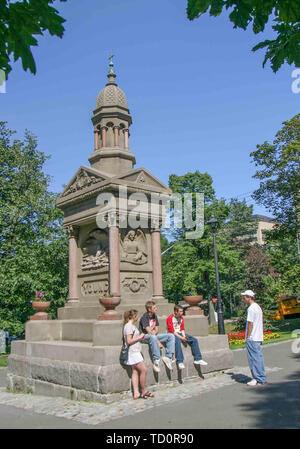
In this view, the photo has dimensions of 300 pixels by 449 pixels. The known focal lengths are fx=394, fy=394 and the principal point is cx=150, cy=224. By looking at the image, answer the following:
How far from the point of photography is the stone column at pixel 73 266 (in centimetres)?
1177

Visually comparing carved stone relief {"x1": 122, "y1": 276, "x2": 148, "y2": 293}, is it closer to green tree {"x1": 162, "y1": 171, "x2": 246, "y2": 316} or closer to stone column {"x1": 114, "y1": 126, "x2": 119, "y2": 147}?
stone column {"x1": 114, "y1": 126, "x2": 119, "y2": 147}

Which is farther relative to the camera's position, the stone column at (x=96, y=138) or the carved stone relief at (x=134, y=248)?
the stone column at (x=96, y=138)

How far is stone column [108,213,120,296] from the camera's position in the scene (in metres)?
10.5

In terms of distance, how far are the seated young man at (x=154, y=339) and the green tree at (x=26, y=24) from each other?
6118 mm

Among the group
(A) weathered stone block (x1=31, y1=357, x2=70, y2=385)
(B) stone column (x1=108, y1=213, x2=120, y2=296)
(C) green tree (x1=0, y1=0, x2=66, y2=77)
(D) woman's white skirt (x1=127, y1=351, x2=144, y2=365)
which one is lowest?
(A) weathered stone block (x1=31, y1=357, x2=70, y2=385)

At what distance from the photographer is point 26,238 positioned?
2667 centimetres


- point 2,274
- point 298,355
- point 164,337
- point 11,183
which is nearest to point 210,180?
point 11,183

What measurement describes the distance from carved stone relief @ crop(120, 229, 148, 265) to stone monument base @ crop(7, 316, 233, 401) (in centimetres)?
194

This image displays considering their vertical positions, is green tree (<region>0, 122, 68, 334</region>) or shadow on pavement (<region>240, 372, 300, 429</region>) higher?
green tree (<region>0, 122, 68, 334</region>)

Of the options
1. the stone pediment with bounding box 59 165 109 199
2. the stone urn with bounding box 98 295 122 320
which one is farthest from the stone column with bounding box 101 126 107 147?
the stone urn with bounding box 98 295 122 320

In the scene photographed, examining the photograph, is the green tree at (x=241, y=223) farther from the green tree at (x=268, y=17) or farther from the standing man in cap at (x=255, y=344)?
the green tree at (x=268, y=17)

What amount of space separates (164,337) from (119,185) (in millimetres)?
4381

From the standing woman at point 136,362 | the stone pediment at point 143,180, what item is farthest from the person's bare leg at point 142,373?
the stone pediment at point 143,180
